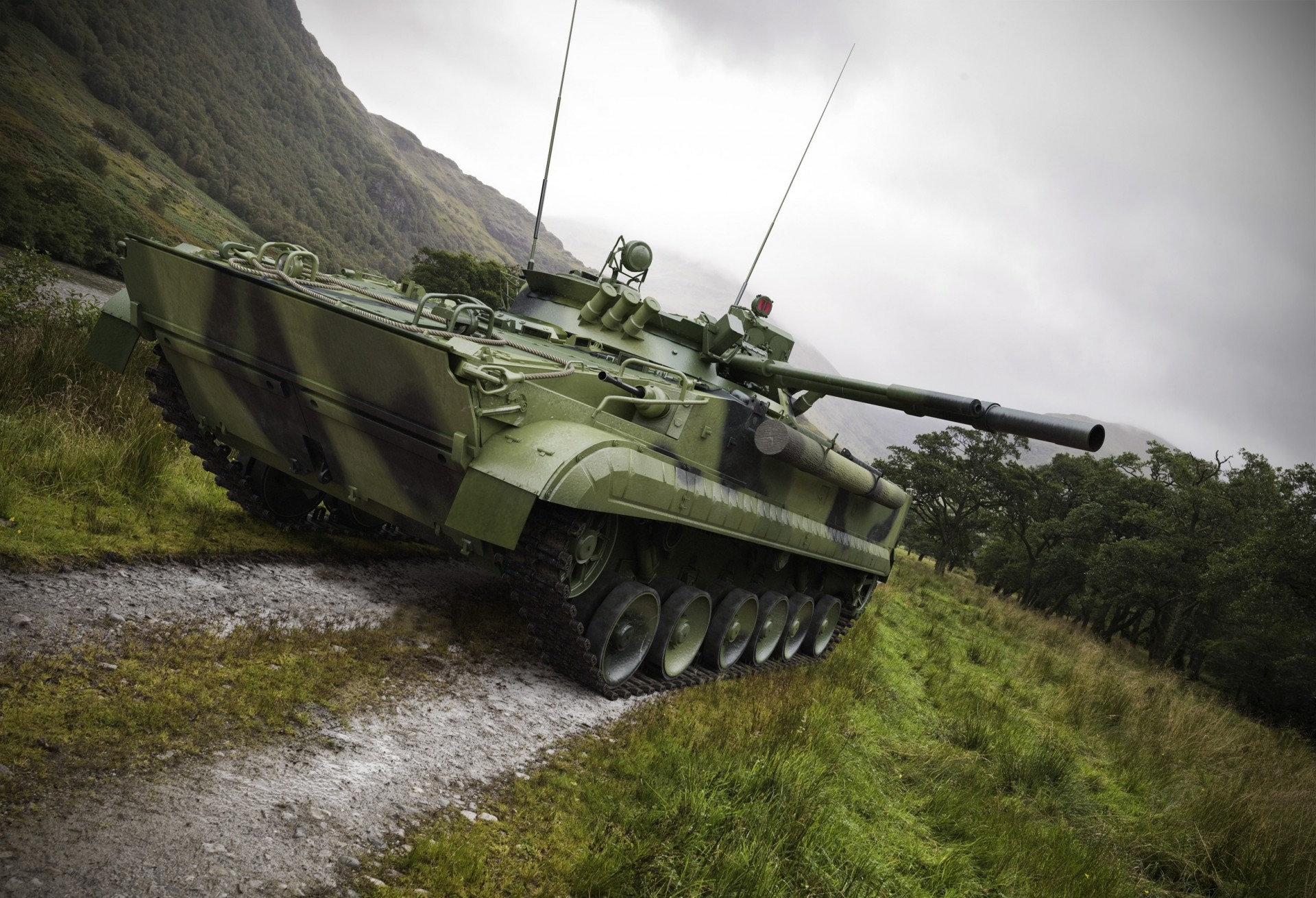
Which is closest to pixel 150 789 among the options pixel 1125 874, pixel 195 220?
pixel 1125 874

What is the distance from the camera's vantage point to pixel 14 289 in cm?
813

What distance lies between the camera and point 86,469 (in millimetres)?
6320

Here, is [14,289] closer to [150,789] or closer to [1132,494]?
[150,789]

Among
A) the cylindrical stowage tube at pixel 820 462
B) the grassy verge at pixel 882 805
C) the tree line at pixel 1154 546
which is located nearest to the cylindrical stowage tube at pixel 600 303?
the cylindrical stowage tube at pixel 820 462

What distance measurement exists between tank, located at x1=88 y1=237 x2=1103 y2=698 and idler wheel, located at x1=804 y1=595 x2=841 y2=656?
1.08 meters

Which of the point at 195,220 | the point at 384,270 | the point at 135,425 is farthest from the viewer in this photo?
the point at 384,270

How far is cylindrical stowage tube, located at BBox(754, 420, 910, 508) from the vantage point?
6.17 m

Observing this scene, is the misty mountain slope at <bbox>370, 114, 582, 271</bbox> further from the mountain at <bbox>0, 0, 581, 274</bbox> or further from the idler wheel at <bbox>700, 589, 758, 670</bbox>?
the idler wheel at <bbox>700, 589, 758, 670</bbox>

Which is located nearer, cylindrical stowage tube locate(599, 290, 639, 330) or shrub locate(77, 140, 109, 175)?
cylindrical stowage tube locate(599, 290, 639, 330)

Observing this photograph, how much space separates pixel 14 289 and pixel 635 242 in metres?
6.10

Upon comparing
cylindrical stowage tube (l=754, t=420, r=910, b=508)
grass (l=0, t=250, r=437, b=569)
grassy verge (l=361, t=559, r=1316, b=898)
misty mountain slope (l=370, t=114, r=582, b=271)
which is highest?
misty mountain slope (l=370, t=114, r=582, b=271)

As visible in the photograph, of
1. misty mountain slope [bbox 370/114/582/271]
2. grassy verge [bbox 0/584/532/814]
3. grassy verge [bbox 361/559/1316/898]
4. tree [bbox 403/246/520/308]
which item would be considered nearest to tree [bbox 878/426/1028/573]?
tree [bbox 403/246/520/308]

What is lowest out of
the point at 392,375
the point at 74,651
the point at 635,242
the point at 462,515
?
the point at 74,651

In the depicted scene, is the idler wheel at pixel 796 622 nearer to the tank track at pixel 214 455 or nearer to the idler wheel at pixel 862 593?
the idler wheel at pixel 862 593
